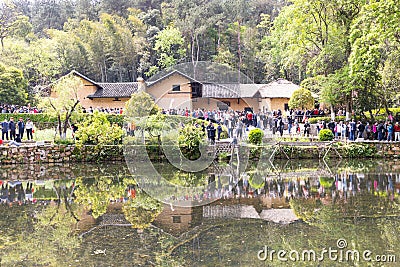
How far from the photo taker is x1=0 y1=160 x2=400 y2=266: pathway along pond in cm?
830

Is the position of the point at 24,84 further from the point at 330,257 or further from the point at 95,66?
the point at 330,257

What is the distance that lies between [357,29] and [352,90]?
368cm

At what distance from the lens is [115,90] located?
3909 cm

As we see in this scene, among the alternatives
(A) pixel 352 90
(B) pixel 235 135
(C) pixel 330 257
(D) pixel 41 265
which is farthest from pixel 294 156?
(D) pixel 41 265

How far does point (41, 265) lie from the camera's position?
316 inches

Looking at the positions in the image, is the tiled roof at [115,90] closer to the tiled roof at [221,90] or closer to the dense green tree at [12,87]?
the dense green tree at [12,87]

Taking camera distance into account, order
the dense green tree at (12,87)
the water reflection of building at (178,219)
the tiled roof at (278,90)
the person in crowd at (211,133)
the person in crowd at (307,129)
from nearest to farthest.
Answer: the water reflection of building at (178,219), the person in crowd at (211,133), the person in crowd at (307,129), the dense green tree at (12,87), the tiled roof at (278,90)

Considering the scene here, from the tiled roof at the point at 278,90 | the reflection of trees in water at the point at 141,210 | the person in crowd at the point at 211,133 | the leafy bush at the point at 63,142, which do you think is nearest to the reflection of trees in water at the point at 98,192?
the reflection of trees in water at the point at 141,210

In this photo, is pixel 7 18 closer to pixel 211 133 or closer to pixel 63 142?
pixel 63 142

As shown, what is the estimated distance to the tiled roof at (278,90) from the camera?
117 feet

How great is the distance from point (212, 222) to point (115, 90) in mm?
29641

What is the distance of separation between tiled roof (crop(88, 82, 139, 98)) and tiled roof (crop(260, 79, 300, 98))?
968 centimetres

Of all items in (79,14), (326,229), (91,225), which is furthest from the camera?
(79,14)

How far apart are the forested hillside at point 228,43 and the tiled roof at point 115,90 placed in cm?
465
